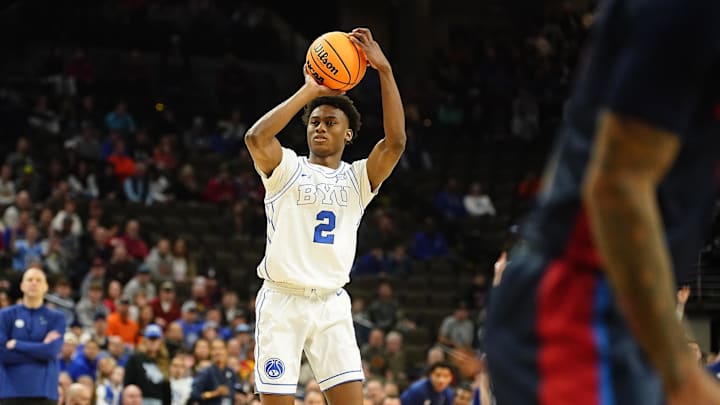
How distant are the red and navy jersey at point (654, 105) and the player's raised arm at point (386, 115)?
155 inches

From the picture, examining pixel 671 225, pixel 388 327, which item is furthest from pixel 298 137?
pixel 671 225

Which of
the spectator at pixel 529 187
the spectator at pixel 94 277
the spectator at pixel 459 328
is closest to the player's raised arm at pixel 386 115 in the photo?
the spectator at pixel 94 277

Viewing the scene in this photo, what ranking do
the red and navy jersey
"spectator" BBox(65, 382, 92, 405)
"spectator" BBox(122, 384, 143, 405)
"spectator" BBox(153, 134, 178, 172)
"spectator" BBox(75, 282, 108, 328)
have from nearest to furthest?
the red and navy jersey < "spectator" BBox(65, 382, 92, 405) < "spectator" BBox(122, 384, 143, 405) < "spectator" BBox(75, 282, 108, 328) < "spectator" BBox(153, 134, 178, 172)

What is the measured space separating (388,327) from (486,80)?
332 inches

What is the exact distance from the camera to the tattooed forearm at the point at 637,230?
2240 millimetres

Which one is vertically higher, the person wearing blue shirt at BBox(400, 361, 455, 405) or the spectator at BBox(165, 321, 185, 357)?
the spectator at BBox(165, 321, 185, 357)

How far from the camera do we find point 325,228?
6.46 metres

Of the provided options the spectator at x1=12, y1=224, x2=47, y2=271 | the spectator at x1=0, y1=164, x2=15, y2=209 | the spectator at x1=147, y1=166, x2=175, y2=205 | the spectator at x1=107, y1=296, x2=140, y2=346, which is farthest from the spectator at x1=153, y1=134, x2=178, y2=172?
the spectator at x1=107, y1=296, x2=140, y2=346

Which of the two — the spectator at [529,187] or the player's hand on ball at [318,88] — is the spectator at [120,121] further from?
the player's hand on ball at [318,88]

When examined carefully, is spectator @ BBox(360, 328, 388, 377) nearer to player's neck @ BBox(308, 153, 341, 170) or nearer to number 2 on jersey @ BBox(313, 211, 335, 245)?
player's neck @ BBox(308, 153, 341, 170)

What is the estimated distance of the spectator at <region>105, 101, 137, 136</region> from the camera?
66.5ft

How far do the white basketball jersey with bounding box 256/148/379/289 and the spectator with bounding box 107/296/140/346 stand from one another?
8.11 metres

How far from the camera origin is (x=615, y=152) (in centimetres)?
225

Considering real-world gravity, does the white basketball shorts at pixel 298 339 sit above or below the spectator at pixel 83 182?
below
